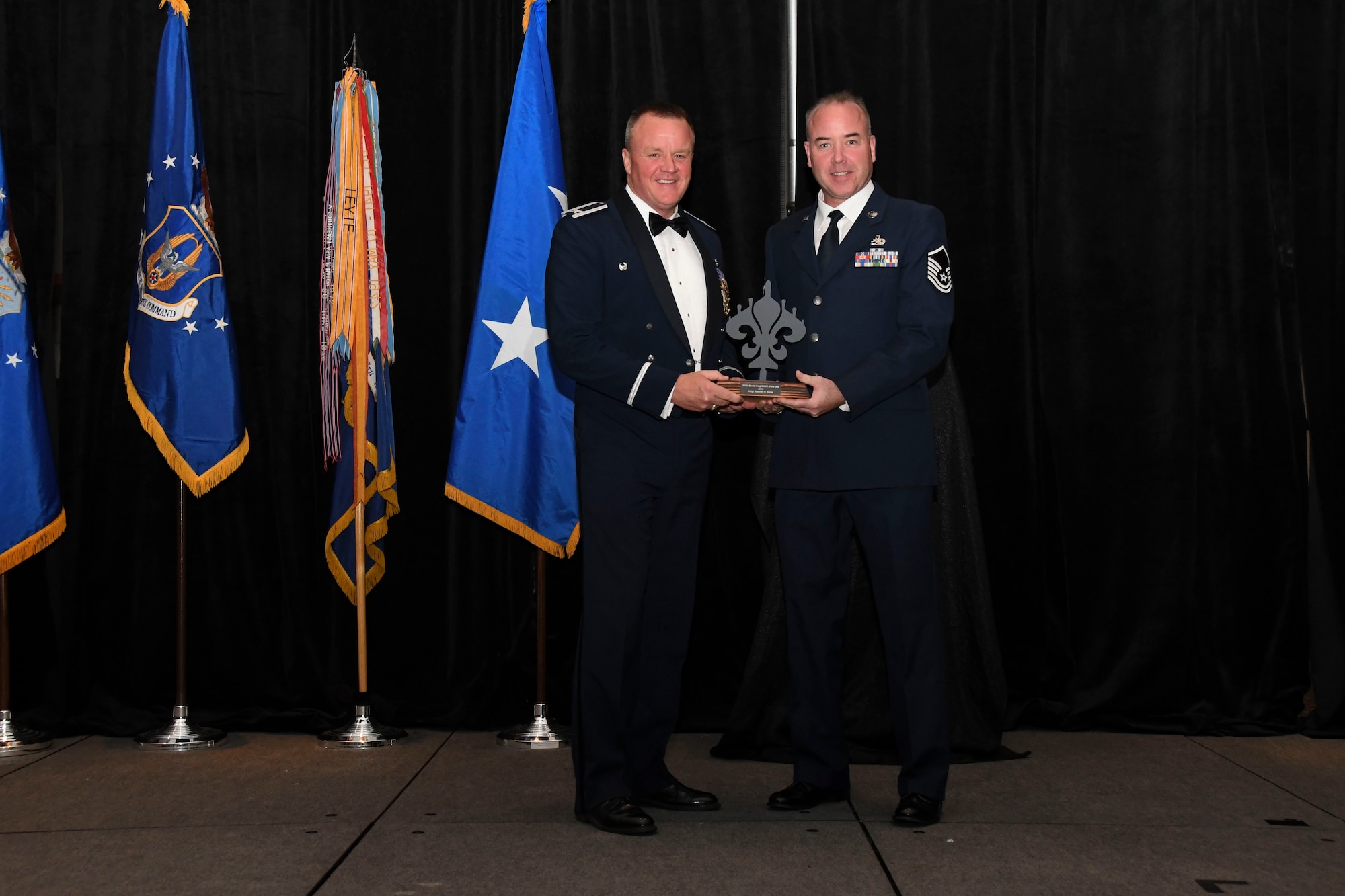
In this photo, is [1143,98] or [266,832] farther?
[1143,98]

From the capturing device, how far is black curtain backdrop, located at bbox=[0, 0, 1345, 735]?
13.8 feet

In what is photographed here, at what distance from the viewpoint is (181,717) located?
159 inches

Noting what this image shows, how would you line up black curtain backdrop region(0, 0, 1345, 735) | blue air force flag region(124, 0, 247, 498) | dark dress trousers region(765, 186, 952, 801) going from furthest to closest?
black curtain backdrop region(0, 0, 1345, 735) < blue air force flag region(124, 0, 247, 498) < dark dress trousers region(765, 186, 952, 801)

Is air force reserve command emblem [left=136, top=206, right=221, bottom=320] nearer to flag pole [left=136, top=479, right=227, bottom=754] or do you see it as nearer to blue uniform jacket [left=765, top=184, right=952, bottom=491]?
flag pole [left=136, top=479, right=227, bottom=754]

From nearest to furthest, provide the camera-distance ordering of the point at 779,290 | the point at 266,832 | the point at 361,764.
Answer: the point at 266,832 < the point at 779,290 < the point at 361,764

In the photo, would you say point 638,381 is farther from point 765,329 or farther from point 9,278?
point 9,278

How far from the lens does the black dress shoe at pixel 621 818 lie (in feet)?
9.47

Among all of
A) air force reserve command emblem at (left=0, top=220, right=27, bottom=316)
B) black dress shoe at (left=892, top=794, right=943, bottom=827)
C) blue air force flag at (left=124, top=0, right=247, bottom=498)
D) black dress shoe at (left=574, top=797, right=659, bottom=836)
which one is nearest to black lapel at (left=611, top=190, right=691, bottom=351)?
black dress shoe at (left=574, top=797, right=659, bottom=836)

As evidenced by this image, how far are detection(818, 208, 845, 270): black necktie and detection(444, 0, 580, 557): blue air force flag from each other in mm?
1216

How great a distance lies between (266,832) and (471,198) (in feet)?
7.68

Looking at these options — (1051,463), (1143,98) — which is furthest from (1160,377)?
(1143,98)

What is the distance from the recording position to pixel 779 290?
3.30 meters

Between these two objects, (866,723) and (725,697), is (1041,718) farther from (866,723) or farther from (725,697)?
(725,697)

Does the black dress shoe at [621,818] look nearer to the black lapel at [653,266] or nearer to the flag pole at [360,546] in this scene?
the black lapel at [653,266]
